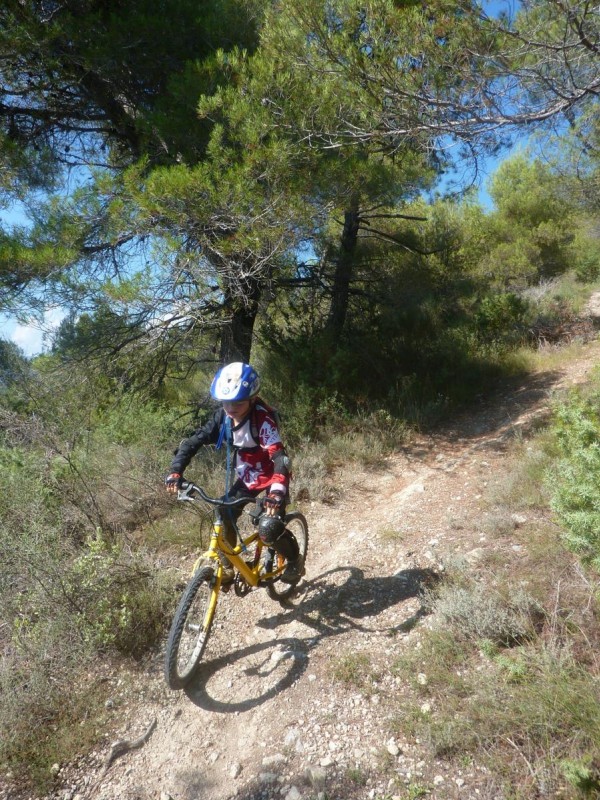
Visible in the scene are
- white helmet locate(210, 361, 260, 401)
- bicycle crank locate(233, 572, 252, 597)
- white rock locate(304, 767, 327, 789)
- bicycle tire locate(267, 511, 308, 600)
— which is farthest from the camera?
bicycle tire locate(267, 511, 308, 600)

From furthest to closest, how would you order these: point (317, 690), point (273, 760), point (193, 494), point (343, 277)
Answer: point (343, 277) < point (193, 494) < point (317, 690) < point (273, 760)

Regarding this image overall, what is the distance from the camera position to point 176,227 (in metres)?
5.03

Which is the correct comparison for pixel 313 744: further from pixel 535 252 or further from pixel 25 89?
pixel 535 252

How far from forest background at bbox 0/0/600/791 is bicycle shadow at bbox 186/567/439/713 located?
0.64 meters

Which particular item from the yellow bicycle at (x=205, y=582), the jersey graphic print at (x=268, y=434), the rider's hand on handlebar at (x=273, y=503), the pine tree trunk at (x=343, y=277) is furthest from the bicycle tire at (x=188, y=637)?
the pine tree trunk at (x=343, y=277)

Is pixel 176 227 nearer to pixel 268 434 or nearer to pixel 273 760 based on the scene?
pixel 268 434

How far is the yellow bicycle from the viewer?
2.87 m

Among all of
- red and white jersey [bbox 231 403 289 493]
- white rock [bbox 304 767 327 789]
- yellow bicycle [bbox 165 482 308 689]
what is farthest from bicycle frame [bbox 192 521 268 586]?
white rock [bbox 304 767 327 789]

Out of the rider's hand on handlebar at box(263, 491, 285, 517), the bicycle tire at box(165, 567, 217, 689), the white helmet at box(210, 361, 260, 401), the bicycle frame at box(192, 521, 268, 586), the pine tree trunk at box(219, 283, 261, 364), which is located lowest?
the bicycle tire at box(165, 567, 217, 689)

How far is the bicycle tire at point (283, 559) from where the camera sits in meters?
3.74

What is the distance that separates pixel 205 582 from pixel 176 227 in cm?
354

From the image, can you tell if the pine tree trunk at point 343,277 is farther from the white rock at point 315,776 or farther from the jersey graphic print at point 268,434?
the white rock at point 315,776

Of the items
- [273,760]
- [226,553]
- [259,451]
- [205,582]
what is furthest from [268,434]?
[273,760]

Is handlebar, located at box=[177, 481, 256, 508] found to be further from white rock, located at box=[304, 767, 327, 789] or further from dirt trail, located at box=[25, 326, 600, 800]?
white rock, located at box=[304, 767, 327, 789]
